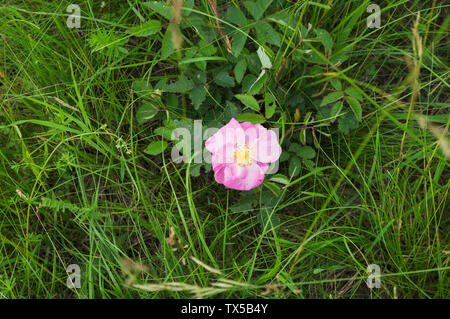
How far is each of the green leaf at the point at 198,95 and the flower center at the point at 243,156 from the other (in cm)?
20

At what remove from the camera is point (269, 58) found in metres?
1.15

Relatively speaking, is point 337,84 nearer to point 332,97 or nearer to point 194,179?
point 332,97

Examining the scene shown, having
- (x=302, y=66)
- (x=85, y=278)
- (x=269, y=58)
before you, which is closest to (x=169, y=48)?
(x=269, y=58)

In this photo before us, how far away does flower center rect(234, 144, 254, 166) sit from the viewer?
107 cm

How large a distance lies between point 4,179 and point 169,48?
0.74 meters

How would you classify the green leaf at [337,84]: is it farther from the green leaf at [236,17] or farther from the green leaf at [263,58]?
the green leaf at [236,17]

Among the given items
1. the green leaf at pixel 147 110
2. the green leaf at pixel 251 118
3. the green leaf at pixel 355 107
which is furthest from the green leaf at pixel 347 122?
the green leaf at pixel 147 110

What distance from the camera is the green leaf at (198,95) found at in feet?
3.83

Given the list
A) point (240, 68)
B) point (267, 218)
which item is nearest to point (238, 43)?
point (240, 68)

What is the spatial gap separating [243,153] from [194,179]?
32 cm

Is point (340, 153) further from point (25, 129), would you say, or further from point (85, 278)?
point (25, 129)

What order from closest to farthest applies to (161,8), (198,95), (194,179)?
(161,8) → (198,95) → (194,179)

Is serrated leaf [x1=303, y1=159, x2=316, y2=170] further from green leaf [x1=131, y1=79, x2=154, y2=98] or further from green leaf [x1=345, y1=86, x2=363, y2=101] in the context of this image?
green leaf [x1=131, y1=79, x2=154, y2=98]

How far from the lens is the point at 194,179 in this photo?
4.39ft
